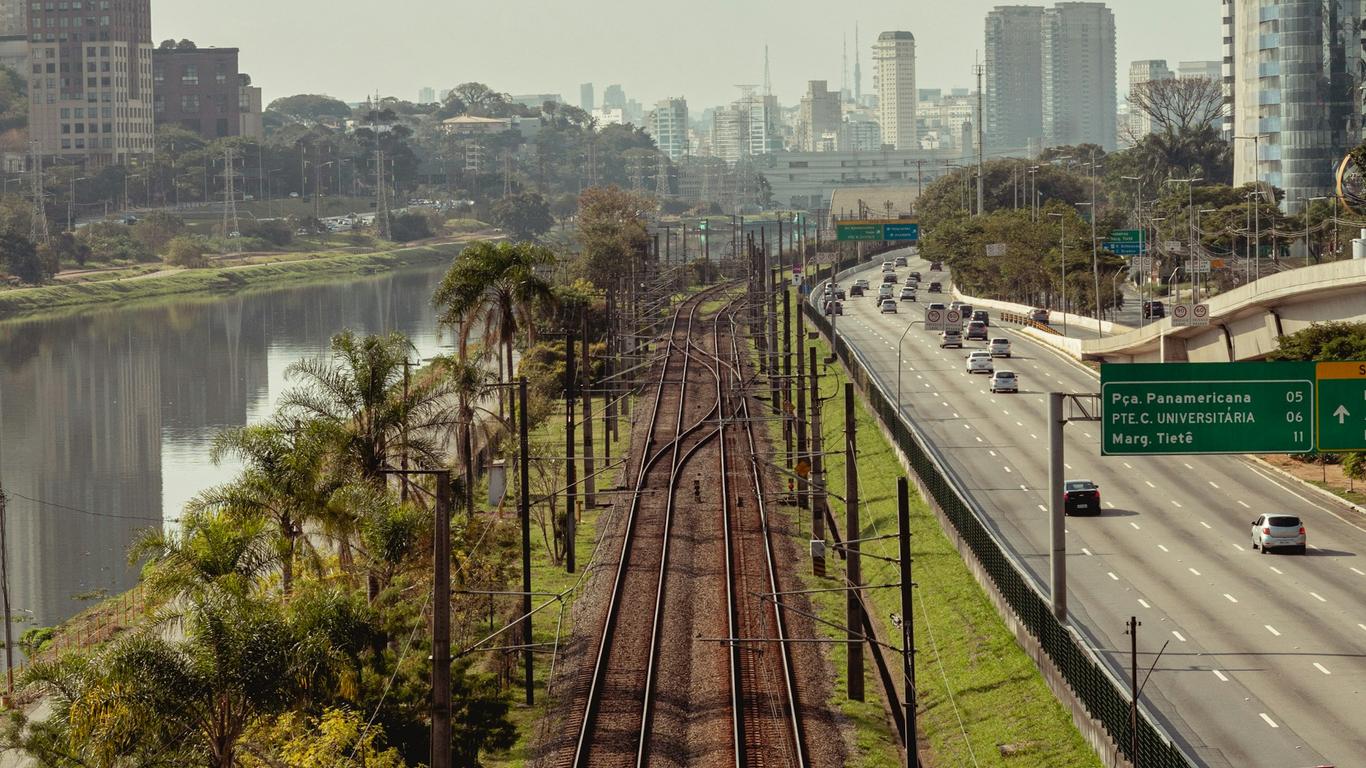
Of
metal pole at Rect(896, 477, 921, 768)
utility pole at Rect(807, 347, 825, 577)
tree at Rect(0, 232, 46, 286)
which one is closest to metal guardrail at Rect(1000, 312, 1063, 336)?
utility pole at Rect(807, 347, 825, 577)

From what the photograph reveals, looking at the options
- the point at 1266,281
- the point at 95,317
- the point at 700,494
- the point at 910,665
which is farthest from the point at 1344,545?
the point at 95,317

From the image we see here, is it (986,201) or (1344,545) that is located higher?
(986,201)

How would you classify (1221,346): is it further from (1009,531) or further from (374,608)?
(374,608)

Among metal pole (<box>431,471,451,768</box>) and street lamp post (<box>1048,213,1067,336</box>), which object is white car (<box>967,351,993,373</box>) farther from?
metal pole (<box>431,471,451,768</box>)

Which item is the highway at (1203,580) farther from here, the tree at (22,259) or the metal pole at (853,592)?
the tree at (22,259)

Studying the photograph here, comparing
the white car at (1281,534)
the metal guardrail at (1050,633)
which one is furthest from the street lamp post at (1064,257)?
the white car at (1281,534)

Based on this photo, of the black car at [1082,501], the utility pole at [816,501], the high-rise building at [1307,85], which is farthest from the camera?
the high-rise building at [1307,85]

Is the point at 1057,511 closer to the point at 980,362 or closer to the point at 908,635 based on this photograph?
the point at 908,635
